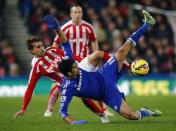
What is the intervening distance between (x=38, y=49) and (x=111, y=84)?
199 centimetres

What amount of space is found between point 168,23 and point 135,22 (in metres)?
1.37

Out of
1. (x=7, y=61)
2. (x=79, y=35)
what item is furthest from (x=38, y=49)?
(x=7, y=61)

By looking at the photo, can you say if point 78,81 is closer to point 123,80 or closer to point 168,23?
point 123,80

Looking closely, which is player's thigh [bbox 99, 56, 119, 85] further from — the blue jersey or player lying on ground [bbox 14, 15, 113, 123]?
player lying on ground [bbox 14, 15, 113, 123]

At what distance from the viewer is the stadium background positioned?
2541 centimetres

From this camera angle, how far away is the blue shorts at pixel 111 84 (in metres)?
12.7

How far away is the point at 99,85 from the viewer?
41.8 ft

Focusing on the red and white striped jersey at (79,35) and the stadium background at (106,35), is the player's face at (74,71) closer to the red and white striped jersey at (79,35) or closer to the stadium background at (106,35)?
the red and white striped jersey at (79,35)

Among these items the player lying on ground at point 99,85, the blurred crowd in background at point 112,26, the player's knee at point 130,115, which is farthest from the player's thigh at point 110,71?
the blurred crowd in background at point 112,26

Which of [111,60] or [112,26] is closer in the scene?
[111,60]

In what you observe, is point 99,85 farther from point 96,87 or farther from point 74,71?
point 74,71

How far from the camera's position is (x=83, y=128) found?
1229 cm

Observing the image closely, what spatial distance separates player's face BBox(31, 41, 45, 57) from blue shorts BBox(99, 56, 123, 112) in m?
1.61

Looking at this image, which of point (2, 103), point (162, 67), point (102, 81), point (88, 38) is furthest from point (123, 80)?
point (102, 81)
